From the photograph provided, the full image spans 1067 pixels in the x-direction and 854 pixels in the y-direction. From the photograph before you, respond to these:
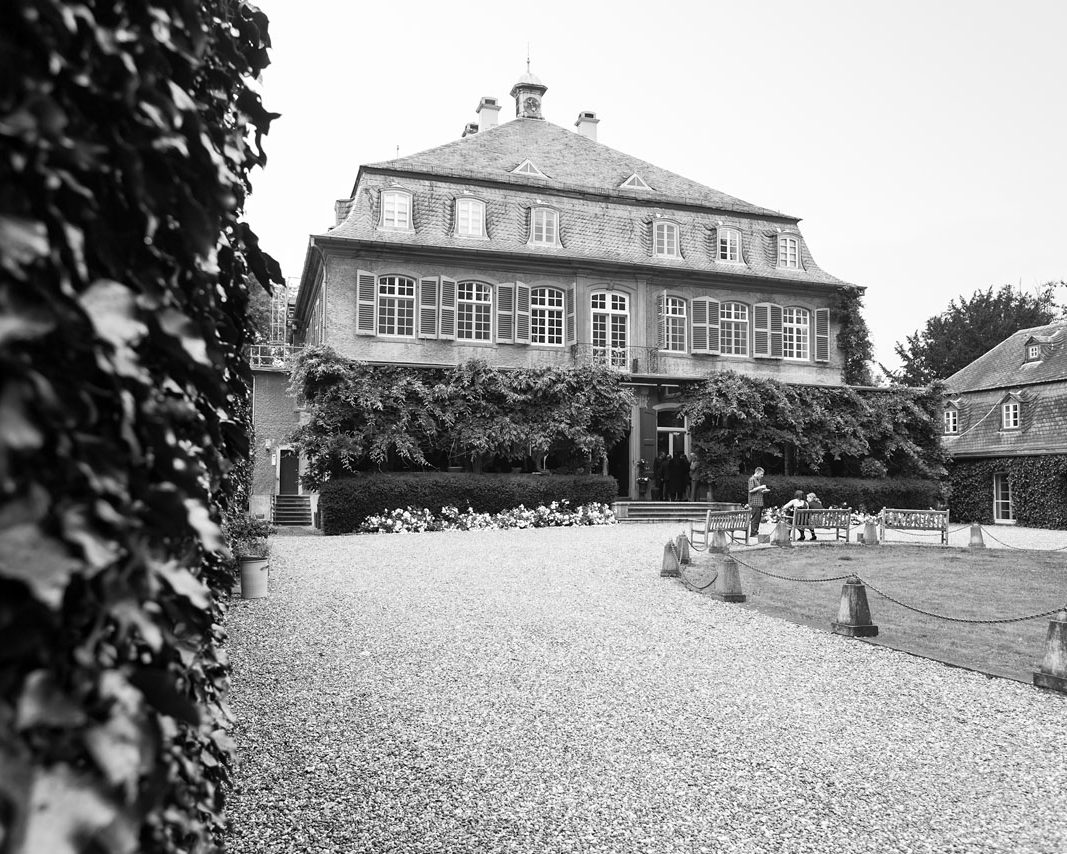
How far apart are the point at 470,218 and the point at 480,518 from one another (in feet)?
36.1

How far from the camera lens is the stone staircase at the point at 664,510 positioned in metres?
23.7

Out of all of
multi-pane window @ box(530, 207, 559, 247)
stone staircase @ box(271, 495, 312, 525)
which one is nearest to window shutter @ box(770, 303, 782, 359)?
multi-pane window @ box(530, 207, 559, 247)

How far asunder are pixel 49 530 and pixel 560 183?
96.2 ft

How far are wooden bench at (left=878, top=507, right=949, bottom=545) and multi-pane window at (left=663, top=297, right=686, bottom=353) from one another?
420 inches

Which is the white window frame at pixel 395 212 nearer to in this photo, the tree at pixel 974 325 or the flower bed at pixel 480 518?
the flower bed at pixel 480 518

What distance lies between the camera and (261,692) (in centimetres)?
584

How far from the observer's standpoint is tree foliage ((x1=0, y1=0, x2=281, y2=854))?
0.97 metres

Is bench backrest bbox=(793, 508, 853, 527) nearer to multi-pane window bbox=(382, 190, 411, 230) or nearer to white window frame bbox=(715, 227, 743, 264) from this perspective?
white window frame bbox=(715, 227, 743, 264)

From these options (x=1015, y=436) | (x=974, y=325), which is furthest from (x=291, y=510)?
(x=974, y=325)

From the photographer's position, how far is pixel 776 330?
29797 millimetres

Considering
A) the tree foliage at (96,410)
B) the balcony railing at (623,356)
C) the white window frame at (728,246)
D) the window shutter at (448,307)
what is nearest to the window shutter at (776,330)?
the white window frame at (728,246)

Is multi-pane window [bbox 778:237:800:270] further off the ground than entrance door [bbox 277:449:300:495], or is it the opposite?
multi-pane window [bbox 778:237:800:270]

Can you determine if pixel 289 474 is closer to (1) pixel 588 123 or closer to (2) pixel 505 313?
(2) pixel 505 313

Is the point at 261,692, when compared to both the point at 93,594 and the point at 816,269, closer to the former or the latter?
the point at 93,594
